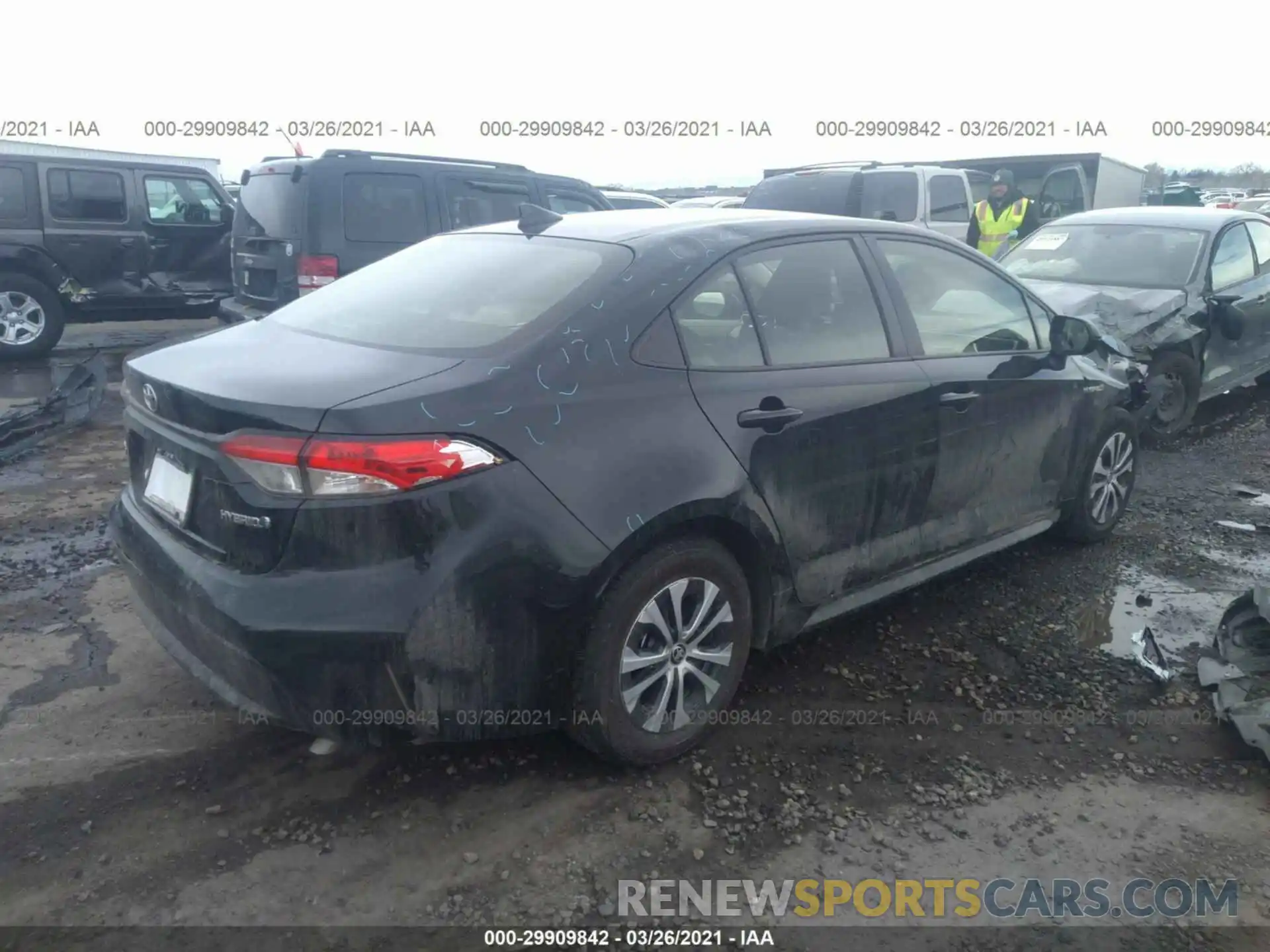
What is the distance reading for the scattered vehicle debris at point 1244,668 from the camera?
10.3 ft

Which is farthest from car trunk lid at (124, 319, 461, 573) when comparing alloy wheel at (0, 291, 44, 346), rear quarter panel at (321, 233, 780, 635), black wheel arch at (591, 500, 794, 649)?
alloy wheel at (0, 291, 44, 346)

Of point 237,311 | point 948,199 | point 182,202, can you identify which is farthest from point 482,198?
point 948,199

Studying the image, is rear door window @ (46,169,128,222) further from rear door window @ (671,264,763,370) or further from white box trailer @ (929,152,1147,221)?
white box trailer @ (929,152,1147,221)

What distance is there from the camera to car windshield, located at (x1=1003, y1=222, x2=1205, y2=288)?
702 centimetres

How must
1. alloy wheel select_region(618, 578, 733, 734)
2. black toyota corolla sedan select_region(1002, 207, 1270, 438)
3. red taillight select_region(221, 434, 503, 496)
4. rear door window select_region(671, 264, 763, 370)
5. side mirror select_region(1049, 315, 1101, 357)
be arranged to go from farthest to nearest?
black toyota corolla sedan select_region(1002, 207, 1270, 438) → side mirror select_region(1049, 315, 1101, 357) → rear door window select_region(671, 264, 763, 370) → alloy wheel select_region(618, 578, 733, 734) → red taillight select_region(221, 434, 503, 496)

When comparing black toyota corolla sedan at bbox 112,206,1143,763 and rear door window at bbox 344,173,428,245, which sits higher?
rear door window at bbox 344,173,428,245

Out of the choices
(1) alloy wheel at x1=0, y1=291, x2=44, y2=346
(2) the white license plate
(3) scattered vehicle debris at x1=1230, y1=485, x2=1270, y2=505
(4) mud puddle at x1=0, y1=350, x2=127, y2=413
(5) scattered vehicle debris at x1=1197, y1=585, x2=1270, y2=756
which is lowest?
(4) mud puddle at x1=0, y1=350, x2=127, y2=413

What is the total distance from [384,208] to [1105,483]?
210 inches

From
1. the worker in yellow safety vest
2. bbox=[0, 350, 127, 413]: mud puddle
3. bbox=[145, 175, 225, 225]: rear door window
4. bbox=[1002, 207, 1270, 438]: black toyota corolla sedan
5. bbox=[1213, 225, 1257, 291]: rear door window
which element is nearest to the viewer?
bbox=[1002, 207, 1270, 438]: black toyota corolla sedan

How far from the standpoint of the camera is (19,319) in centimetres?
933

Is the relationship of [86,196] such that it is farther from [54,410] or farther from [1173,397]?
[1173,397]

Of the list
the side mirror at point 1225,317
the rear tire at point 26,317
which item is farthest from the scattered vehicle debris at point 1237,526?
the rear tire at point 26,317

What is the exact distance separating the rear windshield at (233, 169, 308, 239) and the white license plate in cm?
468

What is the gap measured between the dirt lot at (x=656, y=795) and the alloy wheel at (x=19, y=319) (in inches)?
255
